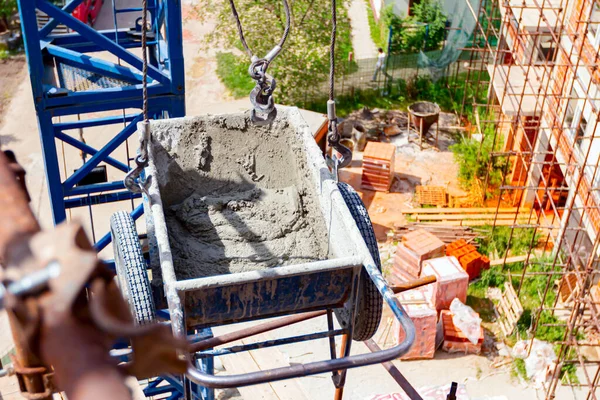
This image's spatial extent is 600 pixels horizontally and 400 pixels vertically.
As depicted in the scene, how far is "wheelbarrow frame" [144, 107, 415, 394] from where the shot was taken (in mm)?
4961

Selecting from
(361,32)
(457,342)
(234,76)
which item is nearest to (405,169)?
(457,342)

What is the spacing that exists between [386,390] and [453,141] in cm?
929

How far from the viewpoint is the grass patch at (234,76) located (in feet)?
72.5

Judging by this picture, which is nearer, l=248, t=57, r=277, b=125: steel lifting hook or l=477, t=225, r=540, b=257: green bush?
l=248, t=57, r=277, b=125: steel lifting hook

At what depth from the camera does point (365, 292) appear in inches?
249

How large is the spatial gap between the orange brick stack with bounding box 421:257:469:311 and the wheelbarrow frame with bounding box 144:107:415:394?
273 inches

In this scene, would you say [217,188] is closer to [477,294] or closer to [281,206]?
[281,206]

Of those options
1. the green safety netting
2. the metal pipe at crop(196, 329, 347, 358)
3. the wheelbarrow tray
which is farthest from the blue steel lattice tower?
the green safety netting

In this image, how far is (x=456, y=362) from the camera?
13.1 m

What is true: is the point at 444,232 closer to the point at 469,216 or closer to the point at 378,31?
the point at 469,216

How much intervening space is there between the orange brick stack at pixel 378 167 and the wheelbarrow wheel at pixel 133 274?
1096 cm

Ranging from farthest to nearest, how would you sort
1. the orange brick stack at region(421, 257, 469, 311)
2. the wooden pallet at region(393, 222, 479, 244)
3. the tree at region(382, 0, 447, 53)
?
the tree at region(382, 0, 447, 53) → the wooden pallet at region(393, 222, 479, 244) → the orange brick stack at region(421, 257, 469, 311)

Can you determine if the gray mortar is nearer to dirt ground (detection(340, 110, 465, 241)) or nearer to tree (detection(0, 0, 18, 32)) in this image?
dirt ground (detection(340, 110, 465, 241))

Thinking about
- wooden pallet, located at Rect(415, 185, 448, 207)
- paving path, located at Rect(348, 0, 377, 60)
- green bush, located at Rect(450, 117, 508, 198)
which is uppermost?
paving path, located at Rect(348, 0, 377, 60)
